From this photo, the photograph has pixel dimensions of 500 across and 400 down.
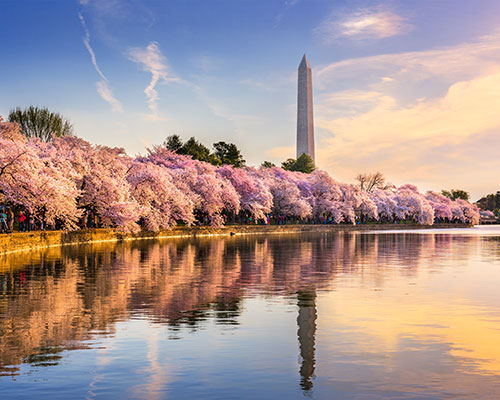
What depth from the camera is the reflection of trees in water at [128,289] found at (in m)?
13.1

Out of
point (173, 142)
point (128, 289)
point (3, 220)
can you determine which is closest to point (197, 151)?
point (173, 142)

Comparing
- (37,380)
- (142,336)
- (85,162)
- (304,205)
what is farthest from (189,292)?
(304,205)

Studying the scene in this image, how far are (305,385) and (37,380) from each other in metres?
4.01

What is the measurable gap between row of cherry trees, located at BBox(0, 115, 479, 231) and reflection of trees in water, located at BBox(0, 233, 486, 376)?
9209 mm

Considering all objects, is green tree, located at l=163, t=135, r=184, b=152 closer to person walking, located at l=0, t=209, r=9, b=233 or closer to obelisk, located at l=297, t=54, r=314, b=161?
obelisk, located at l=297, t=54, r=314, b=161

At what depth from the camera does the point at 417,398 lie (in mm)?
8547

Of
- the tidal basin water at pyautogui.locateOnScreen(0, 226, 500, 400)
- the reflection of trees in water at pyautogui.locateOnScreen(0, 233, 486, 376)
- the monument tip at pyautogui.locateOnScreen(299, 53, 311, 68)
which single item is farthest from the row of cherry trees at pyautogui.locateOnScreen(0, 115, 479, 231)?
the monument tip at pyautogui.locateOnScreen(299, 53, 311, 68)

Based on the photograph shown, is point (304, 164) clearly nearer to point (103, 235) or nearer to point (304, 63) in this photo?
point (304, 63)

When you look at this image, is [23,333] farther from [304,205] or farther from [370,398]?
[304,205]

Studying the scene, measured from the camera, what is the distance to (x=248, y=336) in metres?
12.9

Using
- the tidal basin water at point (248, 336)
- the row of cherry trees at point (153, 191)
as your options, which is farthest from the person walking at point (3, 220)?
the tidal basin water at point (248, 336)

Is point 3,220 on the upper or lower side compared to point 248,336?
upper

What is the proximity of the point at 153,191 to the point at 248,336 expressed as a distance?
189ft

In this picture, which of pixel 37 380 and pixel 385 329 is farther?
pixel 385 329
